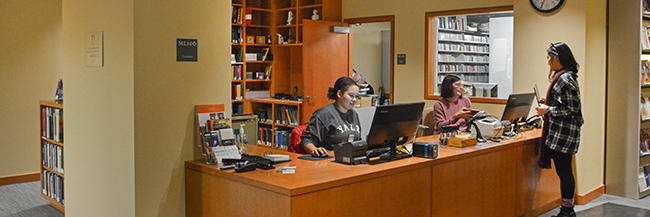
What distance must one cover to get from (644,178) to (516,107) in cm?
232

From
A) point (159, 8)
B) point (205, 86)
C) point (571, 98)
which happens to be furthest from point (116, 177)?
point (571, 98)

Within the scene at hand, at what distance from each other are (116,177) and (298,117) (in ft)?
15.9

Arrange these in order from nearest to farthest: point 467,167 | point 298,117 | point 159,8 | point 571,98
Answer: point 159,8 < point 467,167 < point 571,98 < point 298,117

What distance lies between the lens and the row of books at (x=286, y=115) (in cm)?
838

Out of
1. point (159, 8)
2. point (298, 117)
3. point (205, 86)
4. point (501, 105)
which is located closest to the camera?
point (159, 8)

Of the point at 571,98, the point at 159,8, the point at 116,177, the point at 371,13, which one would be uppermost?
the point at 371,13

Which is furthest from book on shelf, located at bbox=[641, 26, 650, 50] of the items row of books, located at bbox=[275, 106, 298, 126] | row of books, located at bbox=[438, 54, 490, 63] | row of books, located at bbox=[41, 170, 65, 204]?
row of books, located at bbox=[41, 170, 65, 204]

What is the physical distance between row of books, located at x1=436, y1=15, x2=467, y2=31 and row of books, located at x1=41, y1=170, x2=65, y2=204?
5578mm

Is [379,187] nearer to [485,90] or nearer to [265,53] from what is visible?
[485,90]

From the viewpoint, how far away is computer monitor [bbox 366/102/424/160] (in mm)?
3584

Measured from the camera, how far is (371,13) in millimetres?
8281

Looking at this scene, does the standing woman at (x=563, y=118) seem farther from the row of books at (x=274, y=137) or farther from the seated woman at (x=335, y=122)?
the row of books at (x=274, y=137)

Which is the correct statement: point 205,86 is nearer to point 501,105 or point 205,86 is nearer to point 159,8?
point 159,8

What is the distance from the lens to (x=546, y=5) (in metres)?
5.92
